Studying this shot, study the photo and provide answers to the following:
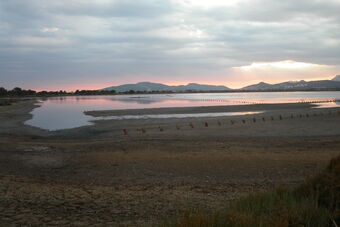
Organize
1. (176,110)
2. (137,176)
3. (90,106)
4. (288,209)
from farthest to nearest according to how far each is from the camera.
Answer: (90,106) < (176,110) < (137,176) < (288,209)

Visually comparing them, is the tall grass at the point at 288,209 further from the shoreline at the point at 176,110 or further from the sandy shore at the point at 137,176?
the shoreline at the point at 176,110

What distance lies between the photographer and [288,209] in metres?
5.22

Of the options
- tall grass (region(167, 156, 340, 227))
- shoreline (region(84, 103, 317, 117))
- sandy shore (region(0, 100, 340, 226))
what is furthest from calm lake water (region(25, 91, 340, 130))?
tall grass (region(167, 156, 340, 227))

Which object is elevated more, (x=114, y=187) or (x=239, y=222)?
(x=239, y=222)

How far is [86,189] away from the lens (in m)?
8.45

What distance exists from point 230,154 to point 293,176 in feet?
12.6

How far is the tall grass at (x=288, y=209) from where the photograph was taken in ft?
15.1

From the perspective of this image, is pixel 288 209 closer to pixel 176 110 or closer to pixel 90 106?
pixel 176 110

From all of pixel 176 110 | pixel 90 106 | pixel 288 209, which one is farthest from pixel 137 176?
pixel 90 106

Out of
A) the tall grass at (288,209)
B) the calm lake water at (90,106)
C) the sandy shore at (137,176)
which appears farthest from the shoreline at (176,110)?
the tall grass at (288,209)

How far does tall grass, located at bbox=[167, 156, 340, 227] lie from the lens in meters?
4.60

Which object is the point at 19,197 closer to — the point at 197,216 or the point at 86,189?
the point at 86,189

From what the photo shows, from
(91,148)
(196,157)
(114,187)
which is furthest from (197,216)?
(91,148)

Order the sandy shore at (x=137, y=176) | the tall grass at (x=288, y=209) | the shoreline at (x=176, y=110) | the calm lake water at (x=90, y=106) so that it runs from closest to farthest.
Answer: the tall grass at (x=288, y=209) < the sandy shore at (x=137, y=176) < the calm lake water at (x=90, y=106) < the shoreline at (x=176, y=110)
